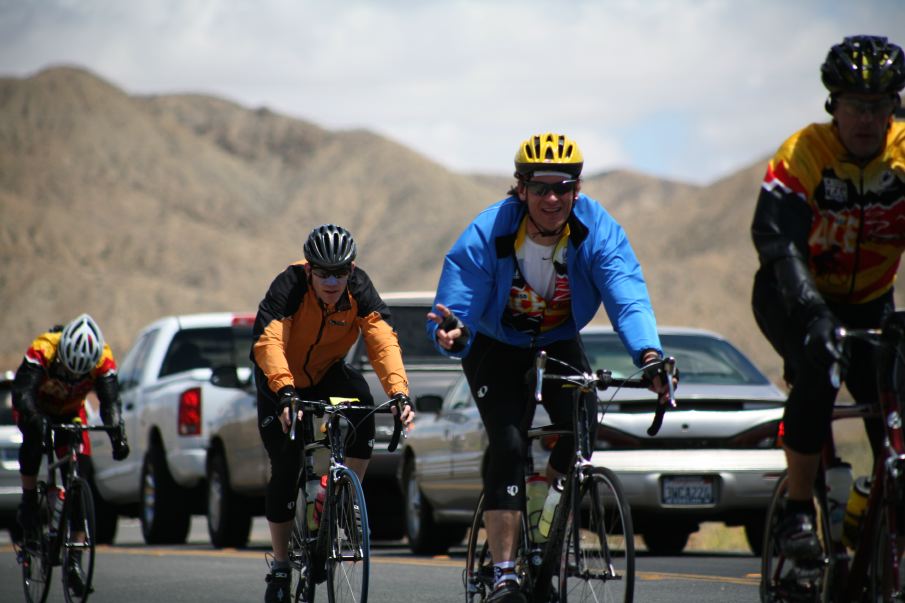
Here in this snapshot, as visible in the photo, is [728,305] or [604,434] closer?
[604,434]

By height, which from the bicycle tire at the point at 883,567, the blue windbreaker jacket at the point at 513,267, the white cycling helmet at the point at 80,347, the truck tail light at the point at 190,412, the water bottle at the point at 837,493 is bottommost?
the bicycle tire at the point at 883,567

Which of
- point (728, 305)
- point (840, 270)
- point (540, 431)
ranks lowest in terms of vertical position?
point (540, 431)

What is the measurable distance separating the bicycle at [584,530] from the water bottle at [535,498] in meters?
0.03

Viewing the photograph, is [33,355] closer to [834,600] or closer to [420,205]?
[834,600]

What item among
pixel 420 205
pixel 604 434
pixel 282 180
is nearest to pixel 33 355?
pixel 604 434

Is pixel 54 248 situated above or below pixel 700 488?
above

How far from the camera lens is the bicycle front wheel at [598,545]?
5953 millimetres

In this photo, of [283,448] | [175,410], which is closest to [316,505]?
[283,448]

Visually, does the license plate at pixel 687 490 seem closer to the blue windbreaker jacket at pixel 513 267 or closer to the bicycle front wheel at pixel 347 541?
the bicycle front wheel at pixel 347 541

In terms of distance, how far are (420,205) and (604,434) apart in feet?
327

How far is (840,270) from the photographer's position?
576 cm

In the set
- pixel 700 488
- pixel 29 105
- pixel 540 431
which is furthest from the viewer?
pixel 29 105

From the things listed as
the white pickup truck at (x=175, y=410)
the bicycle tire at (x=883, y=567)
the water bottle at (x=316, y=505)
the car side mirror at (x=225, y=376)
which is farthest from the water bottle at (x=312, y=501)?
the white pickup truck at (x=175, y=410)

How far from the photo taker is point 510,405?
683 centimetres
